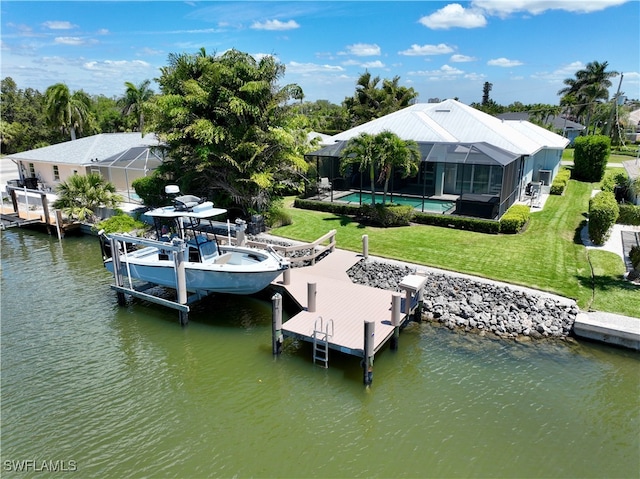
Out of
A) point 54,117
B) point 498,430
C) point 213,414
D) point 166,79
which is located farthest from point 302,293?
point 54,117

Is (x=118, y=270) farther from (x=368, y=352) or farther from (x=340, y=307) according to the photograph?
(x=368, y=352)

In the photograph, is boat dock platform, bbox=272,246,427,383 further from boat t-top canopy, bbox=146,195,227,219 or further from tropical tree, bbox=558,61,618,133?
tropical tree, bbox=558,61,618,133

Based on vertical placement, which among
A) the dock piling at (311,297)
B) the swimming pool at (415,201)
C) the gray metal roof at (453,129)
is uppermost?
the gray metal roof at (453,129)

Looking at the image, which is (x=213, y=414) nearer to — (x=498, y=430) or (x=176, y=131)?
(x=498, y=430)

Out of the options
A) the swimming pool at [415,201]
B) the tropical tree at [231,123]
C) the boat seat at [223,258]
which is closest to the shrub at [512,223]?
the swimming pool at [415,201]

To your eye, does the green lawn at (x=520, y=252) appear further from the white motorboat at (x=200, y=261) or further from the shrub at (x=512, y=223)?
the white motorboat at (x=200, y=261)

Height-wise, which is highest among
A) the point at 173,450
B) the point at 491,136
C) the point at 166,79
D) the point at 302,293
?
the point at 166,79

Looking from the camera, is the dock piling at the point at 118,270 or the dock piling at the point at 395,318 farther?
the dock piling at the point at 118,270
